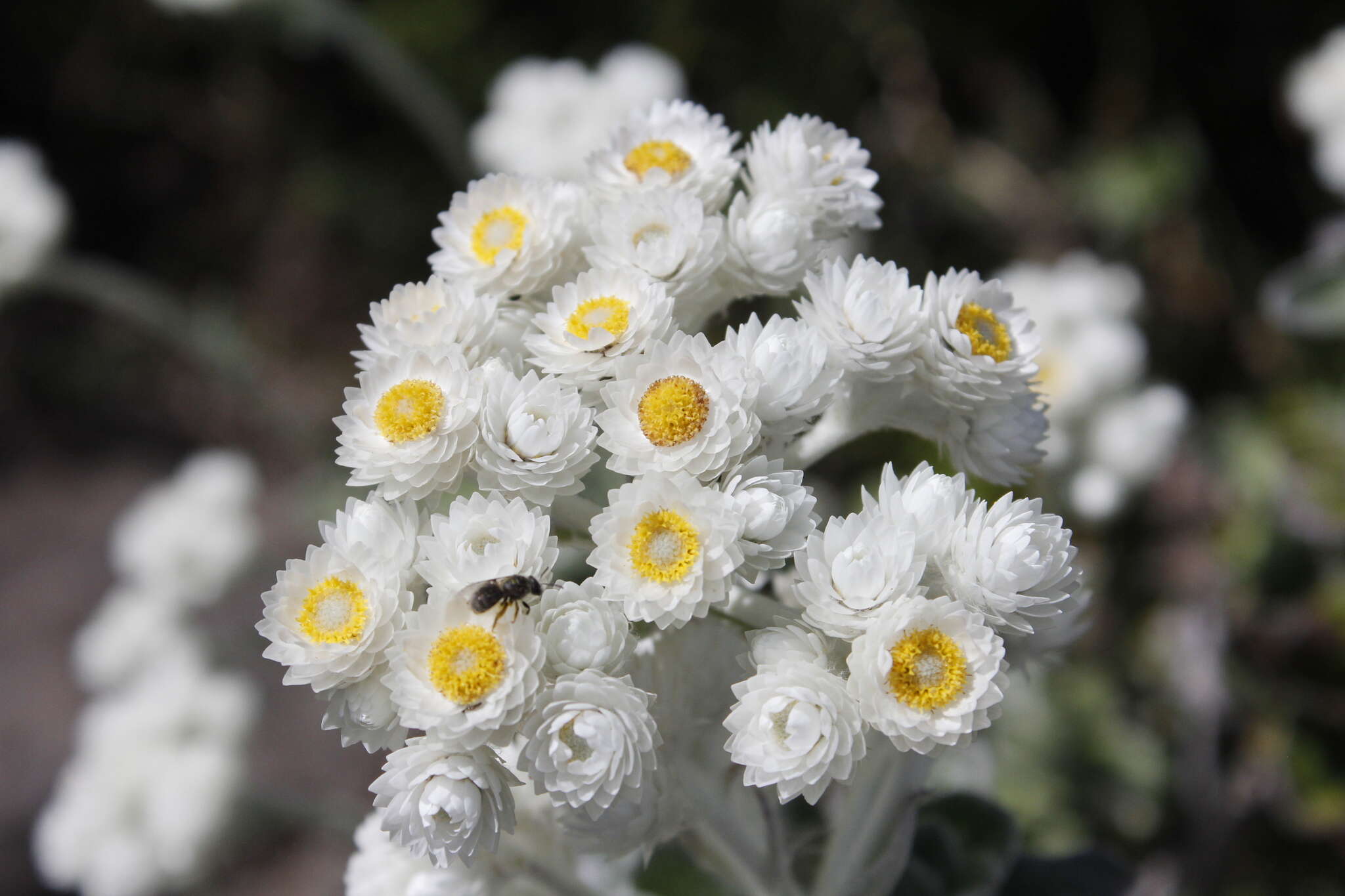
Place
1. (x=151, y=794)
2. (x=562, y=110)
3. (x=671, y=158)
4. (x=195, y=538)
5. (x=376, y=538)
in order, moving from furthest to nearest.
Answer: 1. (x=195, y=538)
2. (x=562, y=110)
3. (x=151, y=794)
4. (x=671, y=158)
5. (x=376, y=538)

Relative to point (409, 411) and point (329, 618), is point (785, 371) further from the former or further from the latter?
point (329, 618)

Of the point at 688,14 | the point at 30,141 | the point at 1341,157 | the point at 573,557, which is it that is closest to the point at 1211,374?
the point at 1341,157

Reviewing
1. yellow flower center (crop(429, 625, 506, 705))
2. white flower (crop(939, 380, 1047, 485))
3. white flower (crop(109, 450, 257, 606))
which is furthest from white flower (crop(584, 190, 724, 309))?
white flower (crop(109, 450, 257, 606))

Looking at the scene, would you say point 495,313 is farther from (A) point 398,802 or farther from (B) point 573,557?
(B) point 573,557

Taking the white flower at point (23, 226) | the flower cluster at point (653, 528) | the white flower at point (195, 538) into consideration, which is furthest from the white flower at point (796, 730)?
the white flower at point (23, 226)

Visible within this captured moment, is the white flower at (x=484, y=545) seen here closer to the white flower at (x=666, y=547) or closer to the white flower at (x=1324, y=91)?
the white flower at (x=666, y=547)

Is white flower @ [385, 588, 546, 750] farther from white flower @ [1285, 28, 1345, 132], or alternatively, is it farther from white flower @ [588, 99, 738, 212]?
white flower @ [1285, 28, 1345, 132]

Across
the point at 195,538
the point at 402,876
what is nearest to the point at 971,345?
the point at 402,876
